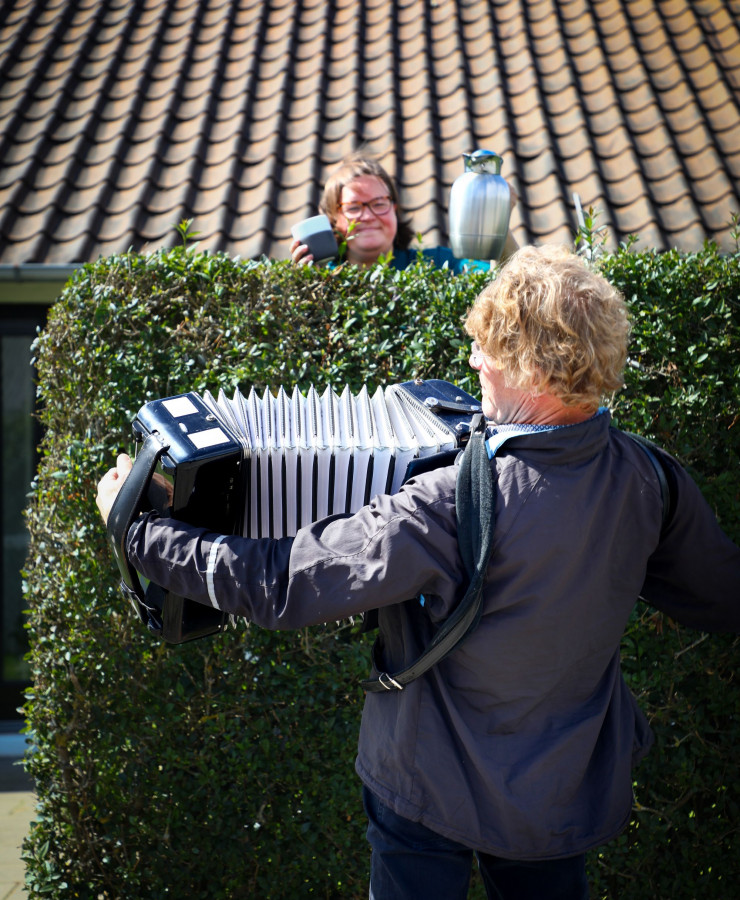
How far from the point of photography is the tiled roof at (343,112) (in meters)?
5.12

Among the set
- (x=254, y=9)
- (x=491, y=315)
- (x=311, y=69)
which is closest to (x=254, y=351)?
(x=491, y=315)

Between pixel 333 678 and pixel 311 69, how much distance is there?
4821 millimetres

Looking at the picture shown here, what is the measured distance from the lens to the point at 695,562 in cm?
179

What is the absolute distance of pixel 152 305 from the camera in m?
2.82

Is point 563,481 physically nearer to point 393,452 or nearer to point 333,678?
point 393,452

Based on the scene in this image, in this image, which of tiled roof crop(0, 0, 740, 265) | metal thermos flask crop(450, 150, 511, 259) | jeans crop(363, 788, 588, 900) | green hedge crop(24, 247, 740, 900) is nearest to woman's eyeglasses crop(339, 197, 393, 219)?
metal thermos flask crop(450, 150, 511, 259)

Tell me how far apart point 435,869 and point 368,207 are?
2256 mm

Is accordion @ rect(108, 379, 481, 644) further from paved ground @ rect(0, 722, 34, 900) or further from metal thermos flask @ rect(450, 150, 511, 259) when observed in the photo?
paved ground @ rect(0, 722, 34, 900)

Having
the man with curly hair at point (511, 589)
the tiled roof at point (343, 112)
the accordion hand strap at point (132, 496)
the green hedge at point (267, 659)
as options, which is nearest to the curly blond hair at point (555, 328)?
the man with curly hair at point (511, 589)

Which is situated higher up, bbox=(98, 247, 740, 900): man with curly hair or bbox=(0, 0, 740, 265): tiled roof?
bbox=(0, 0, 740, 265): tiled roof

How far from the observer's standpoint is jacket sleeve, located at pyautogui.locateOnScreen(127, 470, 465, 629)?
150 centimetres

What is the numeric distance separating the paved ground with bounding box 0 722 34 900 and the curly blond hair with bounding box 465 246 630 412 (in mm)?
2486

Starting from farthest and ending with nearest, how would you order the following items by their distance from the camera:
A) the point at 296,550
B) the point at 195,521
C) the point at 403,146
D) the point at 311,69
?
the point at 311,69 < the point at 403,146 < the point at 195,521 < the point at 296,550

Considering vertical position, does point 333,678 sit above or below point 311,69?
below
